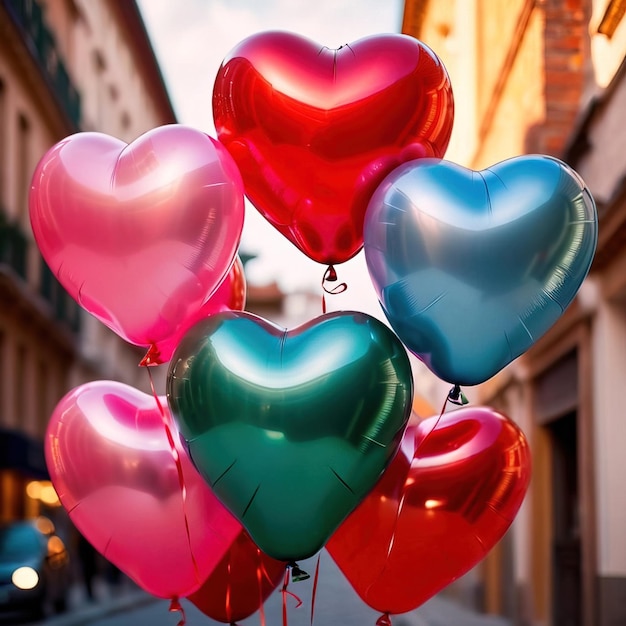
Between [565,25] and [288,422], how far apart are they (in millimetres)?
Result: 9444

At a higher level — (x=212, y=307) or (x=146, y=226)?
(x=146, y=226)

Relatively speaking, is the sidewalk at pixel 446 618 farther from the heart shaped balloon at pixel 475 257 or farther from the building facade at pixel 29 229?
the heart shaped balloon at pixel 475 257

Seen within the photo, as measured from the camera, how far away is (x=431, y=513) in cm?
449

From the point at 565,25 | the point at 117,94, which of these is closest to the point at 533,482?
the point at 565,25

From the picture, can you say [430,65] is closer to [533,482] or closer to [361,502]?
[361,502]

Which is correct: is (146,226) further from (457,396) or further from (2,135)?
(2,135)

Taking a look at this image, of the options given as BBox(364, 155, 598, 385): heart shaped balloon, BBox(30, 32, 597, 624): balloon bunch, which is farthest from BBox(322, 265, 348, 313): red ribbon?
BBox(364, 155, 598, 385): heart shaped balloon

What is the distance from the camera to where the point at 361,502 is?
426cm

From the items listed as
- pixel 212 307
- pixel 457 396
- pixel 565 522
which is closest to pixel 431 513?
pixel 457 396

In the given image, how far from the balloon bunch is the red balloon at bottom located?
12 millimetres

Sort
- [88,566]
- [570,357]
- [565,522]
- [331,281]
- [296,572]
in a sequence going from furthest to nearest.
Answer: [88,566]
[565,522]
[570,357]
[331,281]
[296,572]

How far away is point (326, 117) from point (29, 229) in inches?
801

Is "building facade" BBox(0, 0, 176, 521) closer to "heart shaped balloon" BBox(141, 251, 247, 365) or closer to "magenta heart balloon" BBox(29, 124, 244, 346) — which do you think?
Answer: "heart shaped balloon" BBox(141, 251, 247, 365)

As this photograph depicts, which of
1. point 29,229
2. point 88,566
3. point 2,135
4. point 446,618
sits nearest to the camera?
point 446,618
